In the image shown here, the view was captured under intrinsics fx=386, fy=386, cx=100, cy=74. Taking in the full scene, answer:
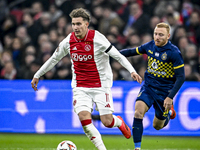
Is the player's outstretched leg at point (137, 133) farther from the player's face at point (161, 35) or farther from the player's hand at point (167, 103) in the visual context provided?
the player's face at point (161, 35)

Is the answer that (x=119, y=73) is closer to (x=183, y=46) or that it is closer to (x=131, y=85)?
(x=131, y=85)

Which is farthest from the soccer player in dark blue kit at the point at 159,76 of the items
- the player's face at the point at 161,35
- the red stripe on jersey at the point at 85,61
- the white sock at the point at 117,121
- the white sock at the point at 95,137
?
the red stripe on jersey at the point at 85,61

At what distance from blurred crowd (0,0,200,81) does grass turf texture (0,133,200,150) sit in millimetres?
1656

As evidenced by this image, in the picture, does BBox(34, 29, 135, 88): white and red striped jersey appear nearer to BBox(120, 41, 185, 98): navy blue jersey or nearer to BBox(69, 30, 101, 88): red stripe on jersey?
BBox(69, 30, 101, 88): red stripe on jersey

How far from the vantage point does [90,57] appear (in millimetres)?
5852

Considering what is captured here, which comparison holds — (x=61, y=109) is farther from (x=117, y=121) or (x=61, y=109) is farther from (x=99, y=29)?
(x=117, y=121)

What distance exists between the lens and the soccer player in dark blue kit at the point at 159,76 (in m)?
5.89

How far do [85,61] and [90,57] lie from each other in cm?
10

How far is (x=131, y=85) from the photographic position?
9.10 metres

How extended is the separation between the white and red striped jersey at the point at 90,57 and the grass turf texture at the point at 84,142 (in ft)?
6.02

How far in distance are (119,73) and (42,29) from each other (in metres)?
2.94

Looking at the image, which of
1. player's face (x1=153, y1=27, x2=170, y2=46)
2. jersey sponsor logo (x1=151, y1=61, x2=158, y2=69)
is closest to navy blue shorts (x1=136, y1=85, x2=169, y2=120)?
jersey sponsor logo (x1=151, y1=61, x2=158, y2=69)

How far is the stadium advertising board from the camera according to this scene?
8812mm

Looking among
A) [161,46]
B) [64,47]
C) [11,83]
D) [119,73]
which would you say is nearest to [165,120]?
[161,46]
